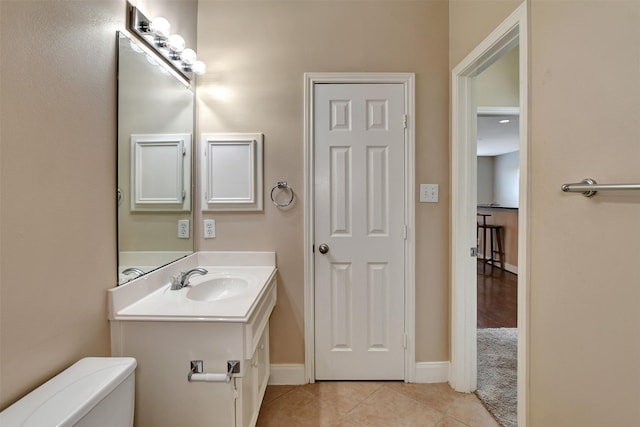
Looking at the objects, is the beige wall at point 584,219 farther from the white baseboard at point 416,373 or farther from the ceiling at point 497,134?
the ceiling at point 497,134

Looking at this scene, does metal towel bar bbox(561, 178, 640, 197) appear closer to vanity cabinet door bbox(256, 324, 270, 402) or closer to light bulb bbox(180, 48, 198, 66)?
vanity cabinet door bbox(256, 324, 270, 402)

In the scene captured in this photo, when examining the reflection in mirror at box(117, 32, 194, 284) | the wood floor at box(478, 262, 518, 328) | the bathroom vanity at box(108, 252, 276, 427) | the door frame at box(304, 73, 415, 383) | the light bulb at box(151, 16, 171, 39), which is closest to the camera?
the bathroom vanity at box(108, 252, 276, 427)

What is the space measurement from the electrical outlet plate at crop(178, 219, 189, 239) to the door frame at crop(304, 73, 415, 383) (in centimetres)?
76

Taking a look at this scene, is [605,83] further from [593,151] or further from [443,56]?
[443,56]

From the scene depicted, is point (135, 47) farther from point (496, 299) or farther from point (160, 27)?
point (496, 299)

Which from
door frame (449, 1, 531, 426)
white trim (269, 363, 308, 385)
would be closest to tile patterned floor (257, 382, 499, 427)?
white trim (269, 363, 308, 385)

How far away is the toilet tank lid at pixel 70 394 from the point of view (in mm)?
668

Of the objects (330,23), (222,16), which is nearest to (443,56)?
(330,23)

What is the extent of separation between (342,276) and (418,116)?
120 centimetres

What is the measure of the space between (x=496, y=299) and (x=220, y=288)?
348 cm

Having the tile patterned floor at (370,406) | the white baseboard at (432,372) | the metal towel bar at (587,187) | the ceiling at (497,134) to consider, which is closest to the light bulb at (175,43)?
the metal towel bar at (587,187)

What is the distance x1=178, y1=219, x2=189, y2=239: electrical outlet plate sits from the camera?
1658mm

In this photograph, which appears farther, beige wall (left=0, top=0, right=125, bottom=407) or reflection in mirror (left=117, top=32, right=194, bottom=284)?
reflection in mirror (left=117, top=32, right=194, bottom=284)

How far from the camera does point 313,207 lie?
1851 mm
